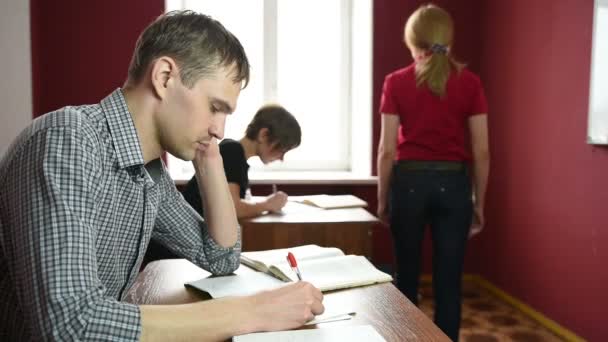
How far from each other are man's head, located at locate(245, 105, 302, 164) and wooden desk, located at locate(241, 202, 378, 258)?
339 mm

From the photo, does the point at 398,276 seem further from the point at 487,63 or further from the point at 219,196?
the point at 487,63

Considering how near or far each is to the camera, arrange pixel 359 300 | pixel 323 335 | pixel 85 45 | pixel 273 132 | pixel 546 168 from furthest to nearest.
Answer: pixel 85 45 < pixel 546 168 < pixel 273 132 < pixel 359 300 < pixel 323 335

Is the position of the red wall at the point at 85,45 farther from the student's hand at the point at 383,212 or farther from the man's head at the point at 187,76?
the man's head at the point at 187,76

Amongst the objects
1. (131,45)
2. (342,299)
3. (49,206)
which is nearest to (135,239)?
(49,206)

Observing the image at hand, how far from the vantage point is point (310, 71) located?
4.32 m

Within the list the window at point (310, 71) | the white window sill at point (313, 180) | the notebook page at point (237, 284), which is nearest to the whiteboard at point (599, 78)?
the white window sill at point (313, 180)

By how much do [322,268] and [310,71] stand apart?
3125 millimetres

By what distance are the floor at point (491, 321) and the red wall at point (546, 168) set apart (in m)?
0.10

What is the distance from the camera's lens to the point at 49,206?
2.69 ft

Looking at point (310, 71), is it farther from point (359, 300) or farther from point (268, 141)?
point (359, 300)

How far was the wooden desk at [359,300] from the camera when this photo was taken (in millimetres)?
996

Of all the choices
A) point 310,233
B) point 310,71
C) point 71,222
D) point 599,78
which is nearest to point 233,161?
point 310,233

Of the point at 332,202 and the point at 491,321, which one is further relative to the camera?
the point at 491,321

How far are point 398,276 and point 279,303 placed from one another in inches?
65.2
